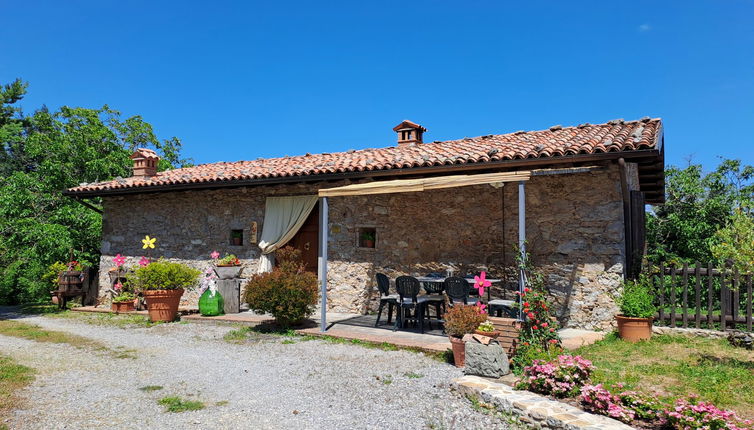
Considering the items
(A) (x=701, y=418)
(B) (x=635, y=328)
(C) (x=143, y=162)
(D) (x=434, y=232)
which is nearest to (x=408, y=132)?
(D) (x=434, y=232)

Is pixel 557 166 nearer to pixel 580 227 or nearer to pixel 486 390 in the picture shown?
pixel 580 227

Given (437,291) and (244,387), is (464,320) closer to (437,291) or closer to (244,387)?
(244,387)

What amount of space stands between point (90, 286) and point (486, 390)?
1037 cm

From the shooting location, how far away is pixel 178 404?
3.94 m

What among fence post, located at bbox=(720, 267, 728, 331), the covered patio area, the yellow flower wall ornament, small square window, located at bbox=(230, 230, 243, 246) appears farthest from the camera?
the yellow flower wall ornament

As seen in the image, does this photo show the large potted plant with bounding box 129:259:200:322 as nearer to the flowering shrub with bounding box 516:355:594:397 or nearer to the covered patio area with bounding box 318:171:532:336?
the covered patio area with bounding box 318:171:532:336

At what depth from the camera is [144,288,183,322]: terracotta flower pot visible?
321 inches

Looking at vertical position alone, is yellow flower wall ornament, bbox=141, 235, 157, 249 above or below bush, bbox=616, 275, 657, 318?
above

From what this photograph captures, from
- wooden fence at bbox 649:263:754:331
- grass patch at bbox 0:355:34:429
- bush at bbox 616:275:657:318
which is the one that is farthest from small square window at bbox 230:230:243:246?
wooden fence at bbox 649:263:754:331

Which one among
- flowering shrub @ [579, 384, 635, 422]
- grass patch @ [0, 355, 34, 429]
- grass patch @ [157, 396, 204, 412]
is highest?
flowering shrub @ [579, 384, 635, 422]

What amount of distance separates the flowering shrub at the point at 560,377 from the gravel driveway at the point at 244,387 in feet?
1.91

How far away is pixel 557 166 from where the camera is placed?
7.02 m

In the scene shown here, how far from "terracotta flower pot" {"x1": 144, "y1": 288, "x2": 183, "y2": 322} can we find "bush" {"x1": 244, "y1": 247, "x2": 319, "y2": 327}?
6.66 ft

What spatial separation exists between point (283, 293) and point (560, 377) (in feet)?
14.0
